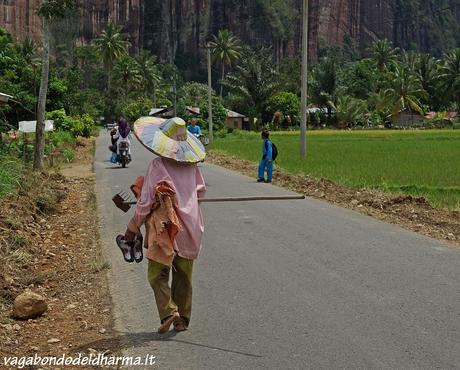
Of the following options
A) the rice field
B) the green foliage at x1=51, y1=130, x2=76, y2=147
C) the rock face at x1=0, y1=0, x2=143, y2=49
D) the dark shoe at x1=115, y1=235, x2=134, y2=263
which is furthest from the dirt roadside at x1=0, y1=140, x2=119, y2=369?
the rock face at x1=0, y1=0, x2=143, y2=49

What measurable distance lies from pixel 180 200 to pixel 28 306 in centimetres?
162

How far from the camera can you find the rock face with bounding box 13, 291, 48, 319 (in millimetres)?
5250

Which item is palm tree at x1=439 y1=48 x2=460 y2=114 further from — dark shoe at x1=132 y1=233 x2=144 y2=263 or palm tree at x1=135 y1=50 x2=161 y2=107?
dark shoe at x1=132 y1=233 x2=144 y2=263

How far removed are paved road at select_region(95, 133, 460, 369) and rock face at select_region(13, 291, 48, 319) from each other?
0.65 metres

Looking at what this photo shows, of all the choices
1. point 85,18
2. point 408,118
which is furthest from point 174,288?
point 85,18

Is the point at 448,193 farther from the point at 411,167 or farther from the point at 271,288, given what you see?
the point at 271,288

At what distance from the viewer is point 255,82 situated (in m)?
73.2

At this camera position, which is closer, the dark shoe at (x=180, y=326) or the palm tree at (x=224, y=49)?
the dark shoe at (x=180, y=326)

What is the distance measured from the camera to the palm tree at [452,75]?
72.8 m

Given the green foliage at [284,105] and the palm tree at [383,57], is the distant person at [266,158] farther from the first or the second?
the palm tree at [383,57]

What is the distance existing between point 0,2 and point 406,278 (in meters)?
118

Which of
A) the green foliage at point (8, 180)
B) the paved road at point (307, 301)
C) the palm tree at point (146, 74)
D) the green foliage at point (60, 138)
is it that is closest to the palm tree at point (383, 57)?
the palm tree at point (146, 74)

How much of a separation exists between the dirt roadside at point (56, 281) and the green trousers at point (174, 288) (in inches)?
17.0

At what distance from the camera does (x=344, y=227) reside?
9.48 meters
